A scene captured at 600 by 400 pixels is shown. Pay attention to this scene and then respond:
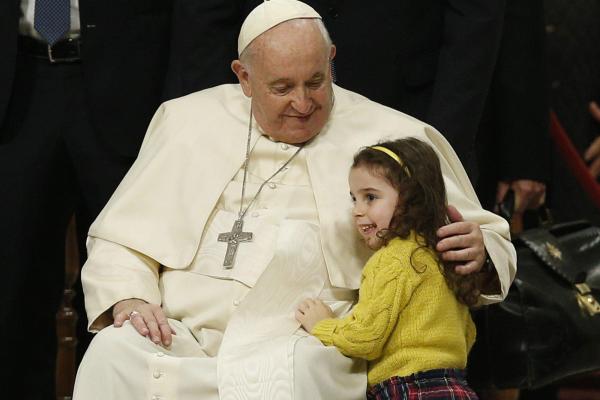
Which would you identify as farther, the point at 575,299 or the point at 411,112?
the point at 411,112

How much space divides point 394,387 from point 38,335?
1875mm

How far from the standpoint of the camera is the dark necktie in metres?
4.96

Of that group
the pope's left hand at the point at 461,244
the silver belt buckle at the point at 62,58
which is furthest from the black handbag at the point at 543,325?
the silver belt buckle at the point at 62,58

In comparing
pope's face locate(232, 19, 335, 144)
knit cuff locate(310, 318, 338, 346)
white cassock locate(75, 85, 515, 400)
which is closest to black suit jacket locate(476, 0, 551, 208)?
white cassock locate(75, 85, 515, 400)

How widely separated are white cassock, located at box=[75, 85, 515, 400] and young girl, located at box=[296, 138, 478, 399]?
0.09 m

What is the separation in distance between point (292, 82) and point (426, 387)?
3.56 ft

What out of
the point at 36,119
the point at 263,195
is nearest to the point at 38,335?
the point at 36,119

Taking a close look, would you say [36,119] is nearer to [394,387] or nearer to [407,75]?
[407,75]

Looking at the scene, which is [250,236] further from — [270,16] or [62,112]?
[62,112]

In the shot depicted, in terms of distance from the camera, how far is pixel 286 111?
4.55 metres

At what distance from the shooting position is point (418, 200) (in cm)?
418

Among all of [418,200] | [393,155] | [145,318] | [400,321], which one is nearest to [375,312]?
[400,321]

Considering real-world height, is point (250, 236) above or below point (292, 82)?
below

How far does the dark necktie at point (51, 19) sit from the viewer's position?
16.3 ft
